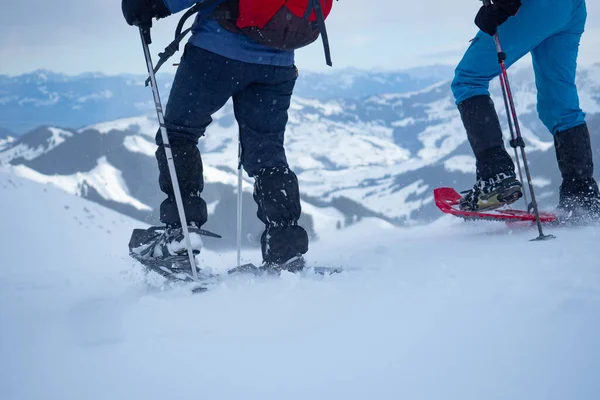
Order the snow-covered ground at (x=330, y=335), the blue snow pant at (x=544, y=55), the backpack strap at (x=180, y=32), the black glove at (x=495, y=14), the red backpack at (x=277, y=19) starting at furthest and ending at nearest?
the blue snow pant at (x=544, y=55) → the black glove at (x=495, y=14) → the backpack strap at (x=180, y=32) → the red backpack at (x=277, y=19) → the snow-covered ground at (x=330, y=335)

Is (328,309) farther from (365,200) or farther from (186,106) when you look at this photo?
(365,200)

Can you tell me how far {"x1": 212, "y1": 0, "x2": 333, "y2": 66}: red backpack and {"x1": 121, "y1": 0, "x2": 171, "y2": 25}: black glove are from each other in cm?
29

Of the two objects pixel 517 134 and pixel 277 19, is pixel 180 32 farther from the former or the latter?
pixel 517 134

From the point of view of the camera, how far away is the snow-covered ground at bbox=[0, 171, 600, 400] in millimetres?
1367

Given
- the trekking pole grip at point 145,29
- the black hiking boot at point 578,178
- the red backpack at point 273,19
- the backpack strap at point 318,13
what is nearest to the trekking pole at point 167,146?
the trekking pole grip at point 145,29

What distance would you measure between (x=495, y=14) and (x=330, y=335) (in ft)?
8.56

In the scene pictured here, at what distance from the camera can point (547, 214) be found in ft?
12.9

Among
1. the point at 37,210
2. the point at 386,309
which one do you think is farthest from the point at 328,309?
the point at 37,210

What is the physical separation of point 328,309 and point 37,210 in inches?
478

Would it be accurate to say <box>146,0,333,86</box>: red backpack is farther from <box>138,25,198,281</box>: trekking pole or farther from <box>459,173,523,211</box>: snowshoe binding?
<box>459,173,523,211</box>: snowshoe binding

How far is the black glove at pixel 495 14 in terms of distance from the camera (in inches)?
124

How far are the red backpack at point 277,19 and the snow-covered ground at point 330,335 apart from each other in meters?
1.35

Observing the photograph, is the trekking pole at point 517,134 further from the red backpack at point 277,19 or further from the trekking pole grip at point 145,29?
the trekking pole grip at point 145,29

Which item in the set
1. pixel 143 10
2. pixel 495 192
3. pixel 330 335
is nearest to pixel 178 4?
pixel 143 10
